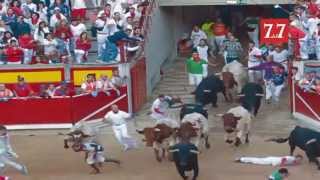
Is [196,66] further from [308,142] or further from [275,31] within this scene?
[308,142]

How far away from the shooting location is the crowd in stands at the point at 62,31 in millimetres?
24817

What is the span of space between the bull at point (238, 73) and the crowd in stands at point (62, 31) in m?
2.57

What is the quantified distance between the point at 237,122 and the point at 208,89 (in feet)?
9.70

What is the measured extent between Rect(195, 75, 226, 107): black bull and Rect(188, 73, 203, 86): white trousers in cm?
157

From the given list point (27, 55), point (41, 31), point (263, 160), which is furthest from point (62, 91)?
point (263, 160)

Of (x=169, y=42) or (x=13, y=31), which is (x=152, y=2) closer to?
(x=169, y=42)

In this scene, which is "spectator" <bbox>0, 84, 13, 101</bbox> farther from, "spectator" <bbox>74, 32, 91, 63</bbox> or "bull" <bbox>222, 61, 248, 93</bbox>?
"bull" <bbox>222, 61, 248, 93</bbox>

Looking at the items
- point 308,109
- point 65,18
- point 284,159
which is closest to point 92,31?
point 65,18

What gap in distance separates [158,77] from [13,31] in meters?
4.36

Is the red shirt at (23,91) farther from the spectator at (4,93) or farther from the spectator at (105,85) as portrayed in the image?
the spectator at (105,85)

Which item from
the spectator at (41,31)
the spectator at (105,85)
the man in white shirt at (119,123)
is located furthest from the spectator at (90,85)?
the man in white shirt at (119,123)

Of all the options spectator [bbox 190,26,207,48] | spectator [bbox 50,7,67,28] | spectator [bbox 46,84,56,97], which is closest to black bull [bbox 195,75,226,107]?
spectator [bbox 46,84,56,97]

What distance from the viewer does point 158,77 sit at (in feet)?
89.0

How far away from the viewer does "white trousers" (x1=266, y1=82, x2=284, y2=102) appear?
78.7ft
